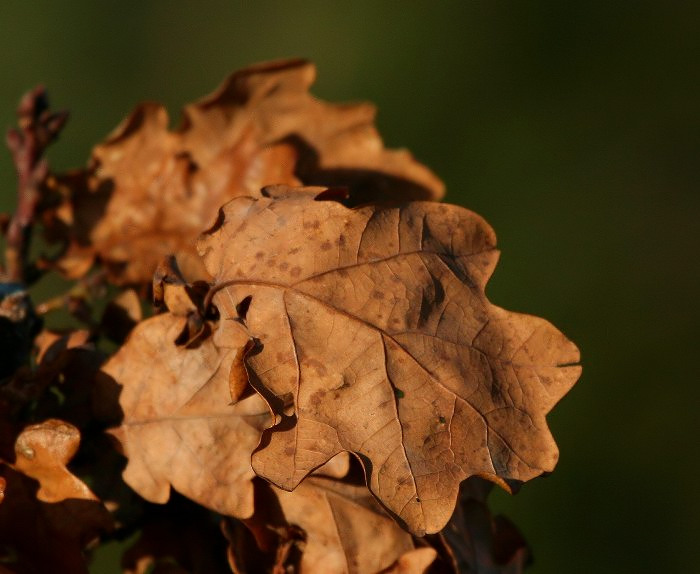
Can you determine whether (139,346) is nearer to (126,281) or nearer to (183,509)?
(183,509)

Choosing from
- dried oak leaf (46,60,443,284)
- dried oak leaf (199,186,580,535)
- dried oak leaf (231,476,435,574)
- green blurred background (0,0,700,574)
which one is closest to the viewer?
dried oak leaf (199,186,580,535)

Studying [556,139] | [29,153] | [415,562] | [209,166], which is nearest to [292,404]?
[415,562]

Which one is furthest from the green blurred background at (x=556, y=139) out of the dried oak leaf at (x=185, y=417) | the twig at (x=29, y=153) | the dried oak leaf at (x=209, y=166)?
the dried oak leaf at (x=185, y=417)

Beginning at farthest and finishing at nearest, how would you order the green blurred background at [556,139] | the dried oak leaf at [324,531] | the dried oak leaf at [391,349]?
the green blurred background at [556,139]
the dried oak leaf at [324,531]
the dried oak leaf at [391,349]

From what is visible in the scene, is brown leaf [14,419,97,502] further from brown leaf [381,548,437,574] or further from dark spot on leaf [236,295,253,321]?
brown leaf [381,548,437,574]

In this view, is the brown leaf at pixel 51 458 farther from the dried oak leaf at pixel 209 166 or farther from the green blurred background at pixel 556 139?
the green blurred background at pixel 556 139

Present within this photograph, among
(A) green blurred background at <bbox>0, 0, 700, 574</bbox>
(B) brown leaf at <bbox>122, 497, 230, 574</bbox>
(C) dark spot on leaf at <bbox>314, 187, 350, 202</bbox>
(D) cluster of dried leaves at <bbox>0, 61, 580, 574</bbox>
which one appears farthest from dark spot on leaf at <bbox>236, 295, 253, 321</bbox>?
(A) green blurred background at <bbox>0, 0, 700, 574</bbox>
